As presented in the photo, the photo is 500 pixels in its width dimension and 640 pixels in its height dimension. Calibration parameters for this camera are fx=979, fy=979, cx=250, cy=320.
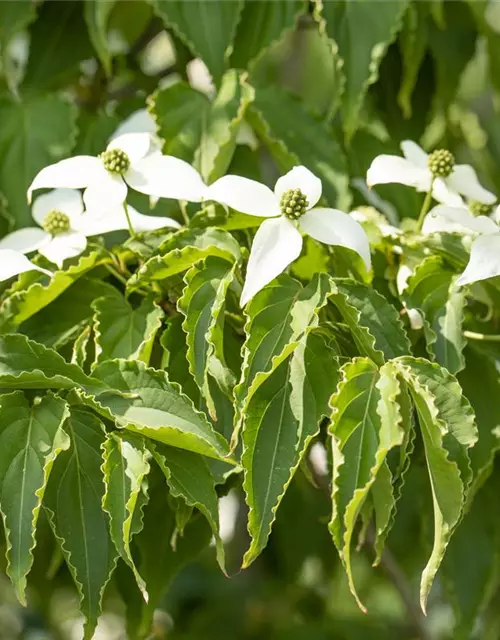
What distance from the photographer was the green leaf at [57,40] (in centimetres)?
112

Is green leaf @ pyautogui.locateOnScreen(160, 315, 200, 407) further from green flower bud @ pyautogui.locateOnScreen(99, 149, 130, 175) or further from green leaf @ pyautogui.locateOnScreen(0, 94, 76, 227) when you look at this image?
green leaf @ pyautogui.locateOnScreen(0, 94, 76, 227)

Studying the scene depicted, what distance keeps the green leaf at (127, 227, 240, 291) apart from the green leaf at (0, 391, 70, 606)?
123mm

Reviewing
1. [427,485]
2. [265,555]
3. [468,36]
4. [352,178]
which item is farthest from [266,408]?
[265,555]

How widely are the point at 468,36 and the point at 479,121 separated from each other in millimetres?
231

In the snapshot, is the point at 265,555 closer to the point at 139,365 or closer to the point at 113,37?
the point at 113,37

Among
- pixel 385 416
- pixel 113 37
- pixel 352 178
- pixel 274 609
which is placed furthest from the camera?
pixel 274 609

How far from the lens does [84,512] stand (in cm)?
68

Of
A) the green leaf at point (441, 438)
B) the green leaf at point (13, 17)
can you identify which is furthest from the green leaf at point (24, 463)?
the green leaf at point (13, 17)

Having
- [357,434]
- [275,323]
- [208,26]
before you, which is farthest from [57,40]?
[357,434]

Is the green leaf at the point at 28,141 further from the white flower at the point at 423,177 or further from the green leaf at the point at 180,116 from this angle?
the white flower at the point at 423,177

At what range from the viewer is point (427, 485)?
→ 94cm

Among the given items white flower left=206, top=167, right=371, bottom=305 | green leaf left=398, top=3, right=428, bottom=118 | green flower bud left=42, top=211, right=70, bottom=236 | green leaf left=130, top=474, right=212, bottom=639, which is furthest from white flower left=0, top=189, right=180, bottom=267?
green leaf left=398, top=3, right=428, bottom=118

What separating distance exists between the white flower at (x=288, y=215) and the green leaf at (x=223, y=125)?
0.50ft

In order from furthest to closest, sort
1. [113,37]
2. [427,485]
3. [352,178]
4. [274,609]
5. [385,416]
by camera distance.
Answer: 1. [274,609]
2. [113,37]
3. [352,178]
4. [427,485]
5. [385,416]
